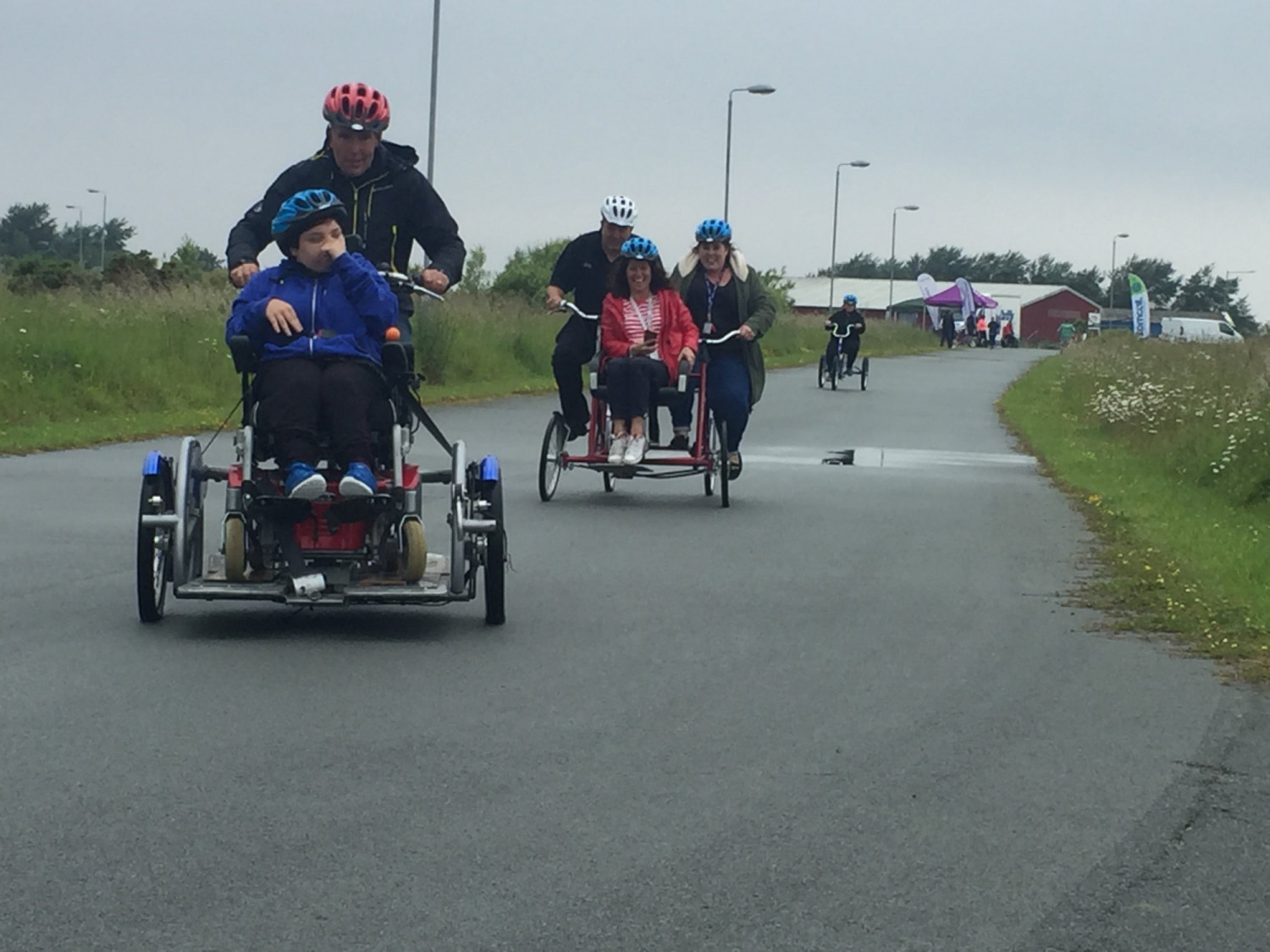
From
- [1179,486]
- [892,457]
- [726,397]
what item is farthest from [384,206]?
[892,457]

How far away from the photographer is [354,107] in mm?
9141

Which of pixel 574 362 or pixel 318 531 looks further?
pixel 574 362

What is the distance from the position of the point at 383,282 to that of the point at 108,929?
14.2 feet

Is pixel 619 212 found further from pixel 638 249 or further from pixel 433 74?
pixel 433 74

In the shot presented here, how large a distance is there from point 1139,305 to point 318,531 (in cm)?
5629

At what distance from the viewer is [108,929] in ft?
13.9

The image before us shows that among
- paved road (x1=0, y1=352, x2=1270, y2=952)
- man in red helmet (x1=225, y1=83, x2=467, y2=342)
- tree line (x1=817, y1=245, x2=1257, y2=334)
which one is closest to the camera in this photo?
paved road (x1=0, y1=352, x2=1270, y2=952)

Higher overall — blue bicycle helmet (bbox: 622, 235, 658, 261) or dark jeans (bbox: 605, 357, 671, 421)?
blue bicycle helmet (bbox: 622, 235, 658, 261)

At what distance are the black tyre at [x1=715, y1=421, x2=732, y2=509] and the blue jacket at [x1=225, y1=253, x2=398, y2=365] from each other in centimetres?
596

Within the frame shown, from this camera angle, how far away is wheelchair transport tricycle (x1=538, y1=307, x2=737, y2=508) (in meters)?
14.0

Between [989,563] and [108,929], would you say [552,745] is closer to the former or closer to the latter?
[108,929]

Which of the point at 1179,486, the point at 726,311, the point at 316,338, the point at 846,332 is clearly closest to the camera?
the point at 316,338

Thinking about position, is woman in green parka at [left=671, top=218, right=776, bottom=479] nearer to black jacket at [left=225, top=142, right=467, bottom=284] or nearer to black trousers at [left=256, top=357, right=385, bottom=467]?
black jacket at [left=225, top=142, right=467, bottom=284]

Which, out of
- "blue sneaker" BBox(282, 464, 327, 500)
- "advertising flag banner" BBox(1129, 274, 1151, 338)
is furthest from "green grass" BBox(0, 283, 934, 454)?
"advertising flag banner" BBox(1129, 274, 1151, 338)
